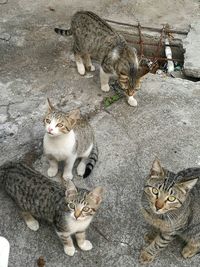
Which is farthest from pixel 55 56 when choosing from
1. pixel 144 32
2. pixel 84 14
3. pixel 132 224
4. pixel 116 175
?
pixel 132 224

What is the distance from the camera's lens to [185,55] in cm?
523

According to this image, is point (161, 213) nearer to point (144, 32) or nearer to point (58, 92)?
point (58, 92)

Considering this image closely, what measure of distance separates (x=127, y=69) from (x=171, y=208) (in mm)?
1829

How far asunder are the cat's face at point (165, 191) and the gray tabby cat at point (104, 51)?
5.19ft

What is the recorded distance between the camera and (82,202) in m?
3.14

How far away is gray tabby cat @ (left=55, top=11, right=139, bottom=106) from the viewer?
454 centimetres

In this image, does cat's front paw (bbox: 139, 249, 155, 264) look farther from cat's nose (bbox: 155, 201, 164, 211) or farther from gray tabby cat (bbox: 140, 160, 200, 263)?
cat's nose (bbox: 155, 201, 164, 211)

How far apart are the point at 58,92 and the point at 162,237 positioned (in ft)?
7.04

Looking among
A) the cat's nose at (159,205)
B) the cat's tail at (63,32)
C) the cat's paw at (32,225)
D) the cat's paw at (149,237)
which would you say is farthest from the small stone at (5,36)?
the cat's nose at (159,205)

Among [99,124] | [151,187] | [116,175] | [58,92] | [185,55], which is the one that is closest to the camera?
[151,187]

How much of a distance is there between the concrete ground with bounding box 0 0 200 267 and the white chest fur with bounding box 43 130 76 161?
13.1 inches

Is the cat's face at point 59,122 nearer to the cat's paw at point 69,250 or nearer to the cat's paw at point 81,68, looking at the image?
the cat's paw at point 69,250

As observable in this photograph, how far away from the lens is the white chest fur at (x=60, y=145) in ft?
12.0

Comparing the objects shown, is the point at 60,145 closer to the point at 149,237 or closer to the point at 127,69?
the point at 149,237
